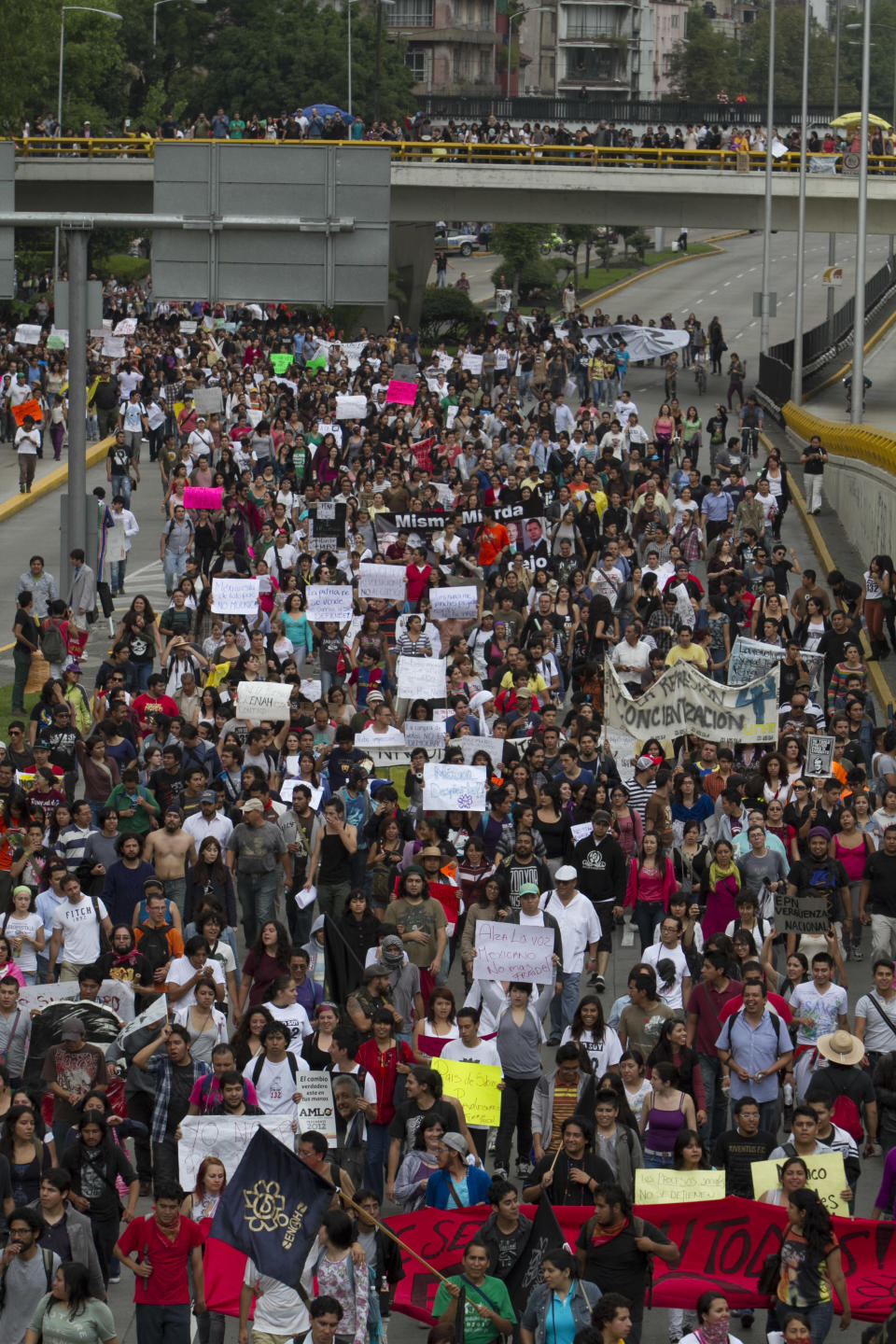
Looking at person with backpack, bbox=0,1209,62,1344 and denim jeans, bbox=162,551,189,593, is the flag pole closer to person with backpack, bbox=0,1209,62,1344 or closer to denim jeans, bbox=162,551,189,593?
person with backpack, bbox=0,1209,62,1344

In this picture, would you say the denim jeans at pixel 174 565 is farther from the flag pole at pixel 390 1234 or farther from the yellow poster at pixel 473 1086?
the flag pole at pixel 390 1234

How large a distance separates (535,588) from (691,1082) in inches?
423

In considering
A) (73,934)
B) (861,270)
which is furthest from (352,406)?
(73,934)

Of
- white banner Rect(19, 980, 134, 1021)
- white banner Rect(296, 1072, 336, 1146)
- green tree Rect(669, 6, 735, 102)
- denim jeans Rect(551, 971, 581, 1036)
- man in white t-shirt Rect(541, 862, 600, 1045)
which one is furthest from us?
green tree Rect(669, 6, 735, 102)

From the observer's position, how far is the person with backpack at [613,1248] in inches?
409

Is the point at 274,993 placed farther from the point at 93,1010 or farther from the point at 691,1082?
the point at 691,1082

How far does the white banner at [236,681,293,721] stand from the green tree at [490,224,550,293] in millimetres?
63805

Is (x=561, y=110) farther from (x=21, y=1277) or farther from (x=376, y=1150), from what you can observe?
(x=21, y=1277)

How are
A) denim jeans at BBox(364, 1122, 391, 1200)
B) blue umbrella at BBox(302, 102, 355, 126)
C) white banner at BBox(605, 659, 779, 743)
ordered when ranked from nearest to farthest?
denim jeans at BBox(364, 1122, 391, 1200), white banner at BBox(605, 659, 779, 743), blue umbrella at BBox(302, 102, 355, 126)

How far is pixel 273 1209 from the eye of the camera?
1029cm

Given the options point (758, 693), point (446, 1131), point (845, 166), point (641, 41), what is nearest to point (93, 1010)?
point (446, 1131)

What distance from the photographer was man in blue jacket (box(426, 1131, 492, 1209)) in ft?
36.4

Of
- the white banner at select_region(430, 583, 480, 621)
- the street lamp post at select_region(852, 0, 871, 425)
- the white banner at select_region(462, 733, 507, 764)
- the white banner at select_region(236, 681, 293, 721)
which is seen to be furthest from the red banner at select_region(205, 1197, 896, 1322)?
the street lamp post at select_region(852, 0, 871, 425)

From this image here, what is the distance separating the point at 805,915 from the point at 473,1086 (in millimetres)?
3109
